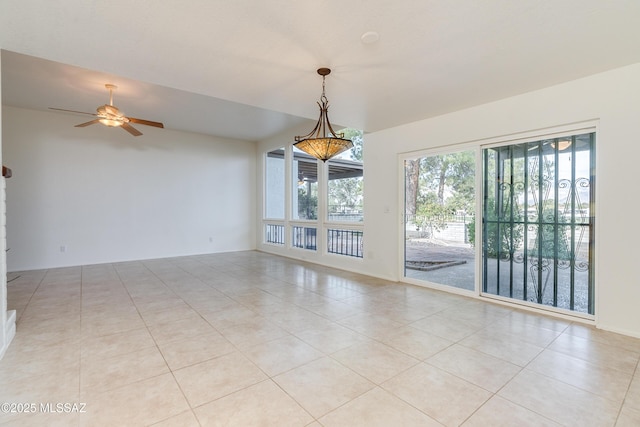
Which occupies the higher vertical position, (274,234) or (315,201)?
(315,201)

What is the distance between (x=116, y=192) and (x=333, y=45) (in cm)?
591

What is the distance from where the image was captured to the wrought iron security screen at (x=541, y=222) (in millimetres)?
3135

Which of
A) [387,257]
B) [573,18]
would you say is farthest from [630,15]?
[387,257]

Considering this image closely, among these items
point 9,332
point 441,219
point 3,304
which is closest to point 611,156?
point 441,219

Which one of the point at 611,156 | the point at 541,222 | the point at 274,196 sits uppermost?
the point at 611,156

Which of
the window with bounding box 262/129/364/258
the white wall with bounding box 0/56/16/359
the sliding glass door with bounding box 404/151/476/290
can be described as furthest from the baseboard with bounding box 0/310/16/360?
the sliding glass door with bounding box 404/151/476/290

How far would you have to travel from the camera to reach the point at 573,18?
6.79ft

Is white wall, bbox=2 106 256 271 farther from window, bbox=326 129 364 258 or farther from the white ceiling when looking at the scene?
window, bbox=326 129 364 258

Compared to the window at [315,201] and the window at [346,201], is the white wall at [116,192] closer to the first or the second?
the window at [315,201]

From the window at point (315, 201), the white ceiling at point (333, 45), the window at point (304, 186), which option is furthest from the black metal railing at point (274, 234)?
the white ceiling at point (333, 45)

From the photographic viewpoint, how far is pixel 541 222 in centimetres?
342

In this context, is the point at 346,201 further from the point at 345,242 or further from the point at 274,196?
the point at 274,196

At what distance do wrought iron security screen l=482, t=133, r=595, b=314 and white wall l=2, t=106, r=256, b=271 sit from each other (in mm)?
6101

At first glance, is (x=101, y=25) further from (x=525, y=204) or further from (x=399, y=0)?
(x=525, y=204)
